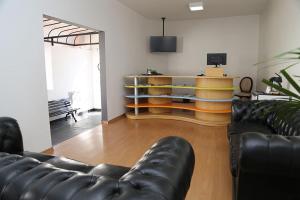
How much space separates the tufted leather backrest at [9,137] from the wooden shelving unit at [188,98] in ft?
11.6

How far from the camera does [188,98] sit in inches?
212

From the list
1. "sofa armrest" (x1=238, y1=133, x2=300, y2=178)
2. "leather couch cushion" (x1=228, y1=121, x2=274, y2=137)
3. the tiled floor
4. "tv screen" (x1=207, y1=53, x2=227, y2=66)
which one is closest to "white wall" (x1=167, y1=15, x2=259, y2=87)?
"tv screen" (x1=207, y1=53, x2=227, y2=66)

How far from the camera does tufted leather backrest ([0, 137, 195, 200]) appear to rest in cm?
87

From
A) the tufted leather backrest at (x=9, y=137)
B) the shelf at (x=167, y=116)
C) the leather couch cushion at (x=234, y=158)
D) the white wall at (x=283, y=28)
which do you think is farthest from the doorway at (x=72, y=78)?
the white wall at (x=283, y=28)

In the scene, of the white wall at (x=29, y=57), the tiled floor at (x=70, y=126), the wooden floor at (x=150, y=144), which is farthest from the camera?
Result: the tiled floor at (x=70, y=126)

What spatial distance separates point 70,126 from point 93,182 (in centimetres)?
460

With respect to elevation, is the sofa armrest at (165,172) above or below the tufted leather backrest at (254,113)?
above

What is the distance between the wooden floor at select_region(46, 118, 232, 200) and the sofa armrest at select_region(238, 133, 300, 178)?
0.80 meters

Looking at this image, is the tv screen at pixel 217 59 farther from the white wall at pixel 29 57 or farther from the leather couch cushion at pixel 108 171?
the leather couch cushion at pixel 108 171

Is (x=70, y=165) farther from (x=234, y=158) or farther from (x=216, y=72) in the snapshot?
(x=216, y=72)

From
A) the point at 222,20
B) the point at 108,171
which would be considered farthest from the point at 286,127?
the point at 222,20

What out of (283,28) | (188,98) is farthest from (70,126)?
(283,28)

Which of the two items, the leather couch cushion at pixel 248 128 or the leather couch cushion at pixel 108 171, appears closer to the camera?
the leather couch cushion at pixel 108 171

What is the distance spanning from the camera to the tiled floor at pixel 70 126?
434 cm
